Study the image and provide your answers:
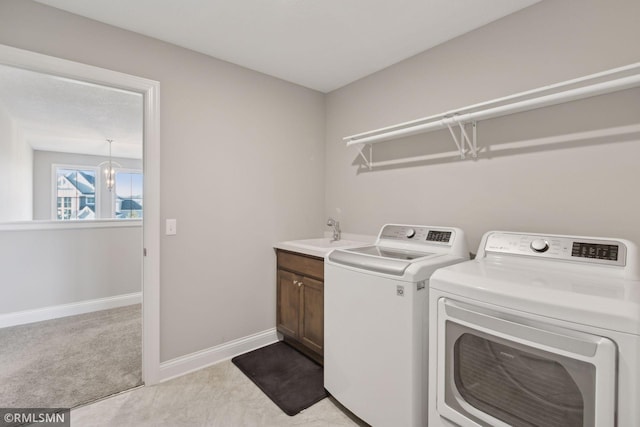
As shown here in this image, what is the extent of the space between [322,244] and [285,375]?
1081 mm

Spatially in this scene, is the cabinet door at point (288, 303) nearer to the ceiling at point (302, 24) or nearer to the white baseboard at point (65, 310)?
the ceiling at point (302, 24)

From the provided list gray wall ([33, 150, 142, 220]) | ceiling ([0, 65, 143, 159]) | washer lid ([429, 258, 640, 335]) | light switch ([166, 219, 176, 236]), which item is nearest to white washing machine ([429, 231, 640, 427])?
washer lid ([429, 258, 640, 335])

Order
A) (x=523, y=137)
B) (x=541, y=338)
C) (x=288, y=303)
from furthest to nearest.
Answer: (x=288, y=303)
(x=523, y=137)
(x=541, y=338)

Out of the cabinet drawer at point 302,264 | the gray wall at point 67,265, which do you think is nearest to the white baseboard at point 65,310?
the gray wall at point 67,265

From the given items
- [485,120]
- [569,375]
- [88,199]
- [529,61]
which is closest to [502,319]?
[569,375]

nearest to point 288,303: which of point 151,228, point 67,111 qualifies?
point 151,228

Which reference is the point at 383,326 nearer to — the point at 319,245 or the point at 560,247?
the point at 560,247

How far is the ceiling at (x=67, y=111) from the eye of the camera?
2.83 metres

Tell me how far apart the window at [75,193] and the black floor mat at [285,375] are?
20.4 ft

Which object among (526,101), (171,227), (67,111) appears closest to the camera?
(526,101)

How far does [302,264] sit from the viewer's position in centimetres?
240

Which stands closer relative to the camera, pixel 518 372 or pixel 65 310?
pixel 518 372

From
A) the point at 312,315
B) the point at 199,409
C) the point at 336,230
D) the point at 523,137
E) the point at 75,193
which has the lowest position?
the point at 199,409

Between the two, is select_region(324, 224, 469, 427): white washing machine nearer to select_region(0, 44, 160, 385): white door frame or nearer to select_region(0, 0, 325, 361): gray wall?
select_region(0, 0, 325, 361): gray wall
